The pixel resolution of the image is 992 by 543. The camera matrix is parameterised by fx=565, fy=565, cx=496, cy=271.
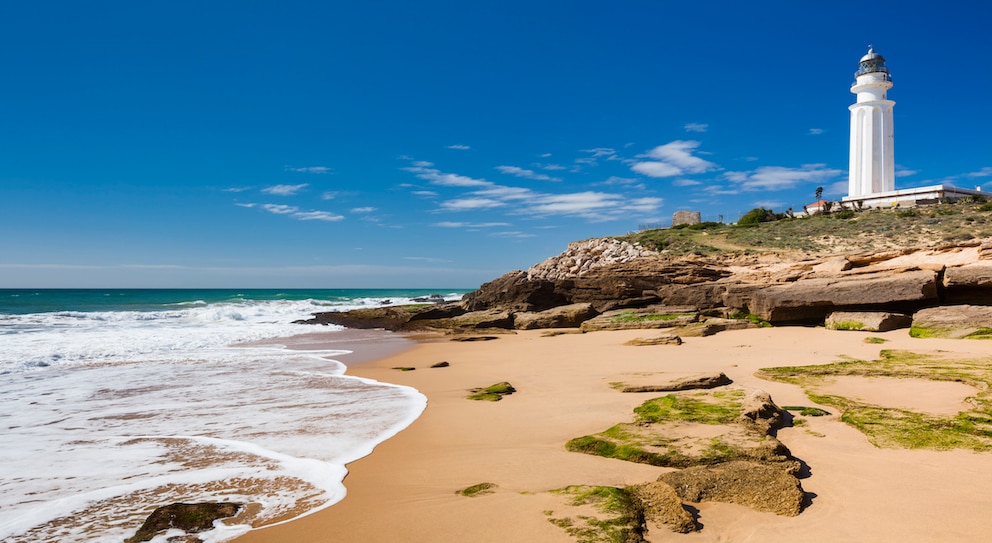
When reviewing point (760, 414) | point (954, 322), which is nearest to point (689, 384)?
point (760, 414)

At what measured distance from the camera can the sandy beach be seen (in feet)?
9.77

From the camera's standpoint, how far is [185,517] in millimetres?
3459

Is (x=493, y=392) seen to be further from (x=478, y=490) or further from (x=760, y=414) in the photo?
(x=478, y=490)

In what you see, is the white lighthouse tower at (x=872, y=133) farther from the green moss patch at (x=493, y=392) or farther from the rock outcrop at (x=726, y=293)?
the green moss patch at (x=493, y=392)

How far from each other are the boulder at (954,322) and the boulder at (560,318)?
8847 millimetres

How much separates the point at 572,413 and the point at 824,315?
1029cm

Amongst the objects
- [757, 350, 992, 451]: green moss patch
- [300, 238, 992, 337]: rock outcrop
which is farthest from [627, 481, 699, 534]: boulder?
[300, 238, 992, 337]: rock outcrop

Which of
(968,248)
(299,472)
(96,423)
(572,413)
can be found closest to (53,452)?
(96,423)

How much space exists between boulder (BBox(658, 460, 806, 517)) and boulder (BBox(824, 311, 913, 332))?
10.1m

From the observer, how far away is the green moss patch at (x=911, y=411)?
13.7ft

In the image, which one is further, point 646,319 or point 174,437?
point 646,319

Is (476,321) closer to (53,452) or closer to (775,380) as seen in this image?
(775,380)

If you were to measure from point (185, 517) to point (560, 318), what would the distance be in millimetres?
15288

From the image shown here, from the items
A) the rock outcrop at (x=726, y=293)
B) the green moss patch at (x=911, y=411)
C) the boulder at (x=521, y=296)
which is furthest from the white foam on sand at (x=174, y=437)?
the boulder at (x=521, y=296)
